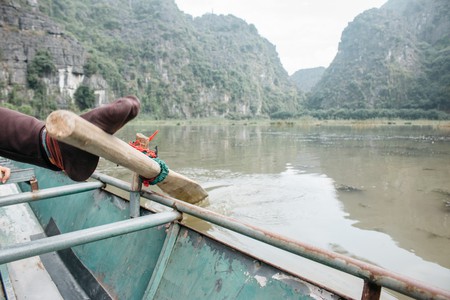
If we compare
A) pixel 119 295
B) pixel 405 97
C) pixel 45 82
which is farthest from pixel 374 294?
pixel 405 97

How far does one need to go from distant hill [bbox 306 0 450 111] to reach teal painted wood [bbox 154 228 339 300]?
3127 inches

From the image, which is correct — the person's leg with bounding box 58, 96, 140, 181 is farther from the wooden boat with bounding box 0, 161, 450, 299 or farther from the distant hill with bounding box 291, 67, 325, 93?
the distant hill with bounding box 291, 67, 325, 93

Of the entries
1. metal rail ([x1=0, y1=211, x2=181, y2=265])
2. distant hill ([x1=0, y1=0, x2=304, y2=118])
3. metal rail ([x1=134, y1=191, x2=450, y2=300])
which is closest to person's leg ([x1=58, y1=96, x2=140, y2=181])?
metal rail ([x1=0, y1=211, x2=181, y2=265])

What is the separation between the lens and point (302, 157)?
1160 cm

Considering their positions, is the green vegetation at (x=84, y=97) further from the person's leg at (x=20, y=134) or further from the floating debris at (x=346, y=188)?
the person's leg at (x=20, y=134)

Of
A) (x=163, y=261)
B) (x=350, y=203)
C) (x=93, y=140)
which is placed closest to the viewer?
(x=93, y=140)

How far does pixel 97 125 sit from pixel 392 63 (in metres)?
104

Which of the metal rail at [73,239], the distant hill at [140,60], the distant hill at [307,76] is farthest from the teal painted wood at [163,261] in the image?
the distant hill at [307,76]

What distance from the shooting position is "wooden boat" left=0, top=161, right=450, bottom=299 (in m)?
1.18

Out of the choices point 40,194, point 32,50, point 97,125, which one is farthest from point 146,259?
point 32,50

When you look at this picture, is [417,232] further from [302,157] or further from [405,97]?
[405,97]

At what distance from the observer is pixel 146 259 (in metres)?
2.01

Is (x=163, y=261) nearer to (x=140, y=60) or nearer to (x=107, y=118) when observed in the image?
(x=107, y=118)

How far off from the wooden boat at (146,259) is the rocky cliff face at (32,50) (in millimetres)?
50858
